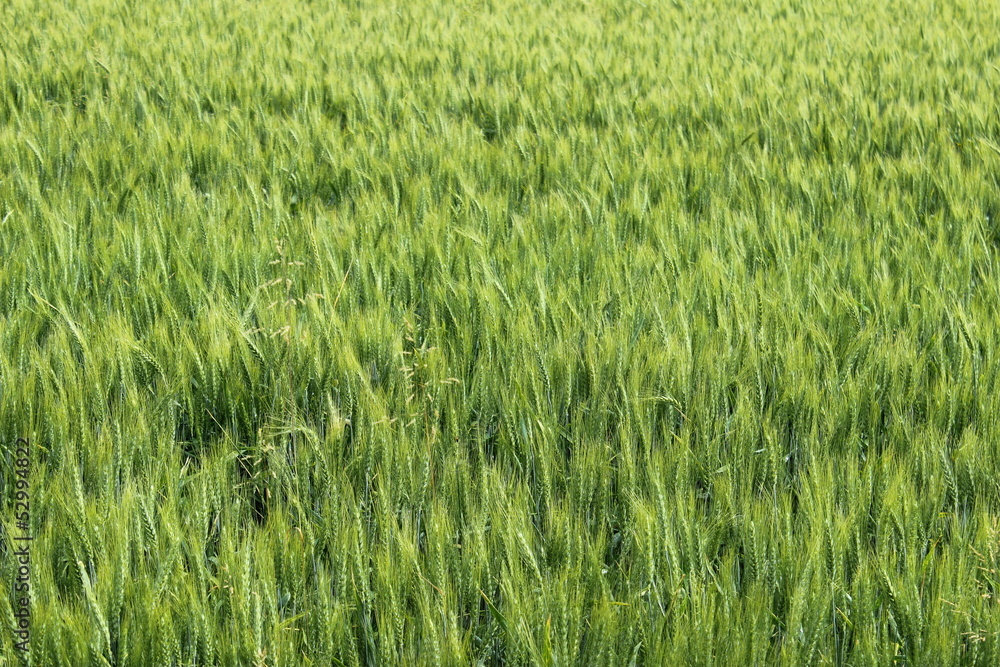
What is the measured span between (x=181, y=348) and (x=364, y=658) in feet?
2.11

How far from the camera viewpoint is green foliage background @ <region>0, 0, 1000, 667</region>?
3.25 ft

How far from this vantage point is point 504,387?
141 centimetres

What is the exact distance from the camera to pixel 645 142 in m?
2.96

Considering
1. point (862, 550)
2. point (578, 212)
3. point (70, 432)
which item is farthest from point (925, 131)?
point (70, 432)

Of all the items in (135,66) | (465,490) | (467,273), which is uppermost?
(135,66)

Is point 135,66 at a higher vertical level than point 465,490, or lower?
higher

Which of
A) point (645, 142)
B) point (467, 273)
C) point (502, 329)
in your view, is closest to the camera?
point (502, 329)

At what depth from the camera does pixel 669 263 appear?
74.4 inches

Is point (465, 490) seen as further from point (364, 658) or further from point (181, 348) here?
point (181, 348)

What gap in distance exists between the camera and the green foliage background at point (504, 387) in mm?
992

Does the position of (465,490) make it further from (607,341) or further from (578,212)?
(578,212)

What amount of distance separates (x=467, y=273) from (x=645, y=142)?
1324 millimetres

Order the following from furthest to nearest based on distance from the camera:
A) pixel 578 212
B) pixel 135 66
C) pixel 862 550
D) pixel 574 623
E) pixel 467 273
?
pixel 135 66
pixel 578 212
pixel 467 273
pixel 862 550
pixel 574 623

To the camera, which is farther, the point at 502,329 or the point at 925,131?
the point at 925,131
